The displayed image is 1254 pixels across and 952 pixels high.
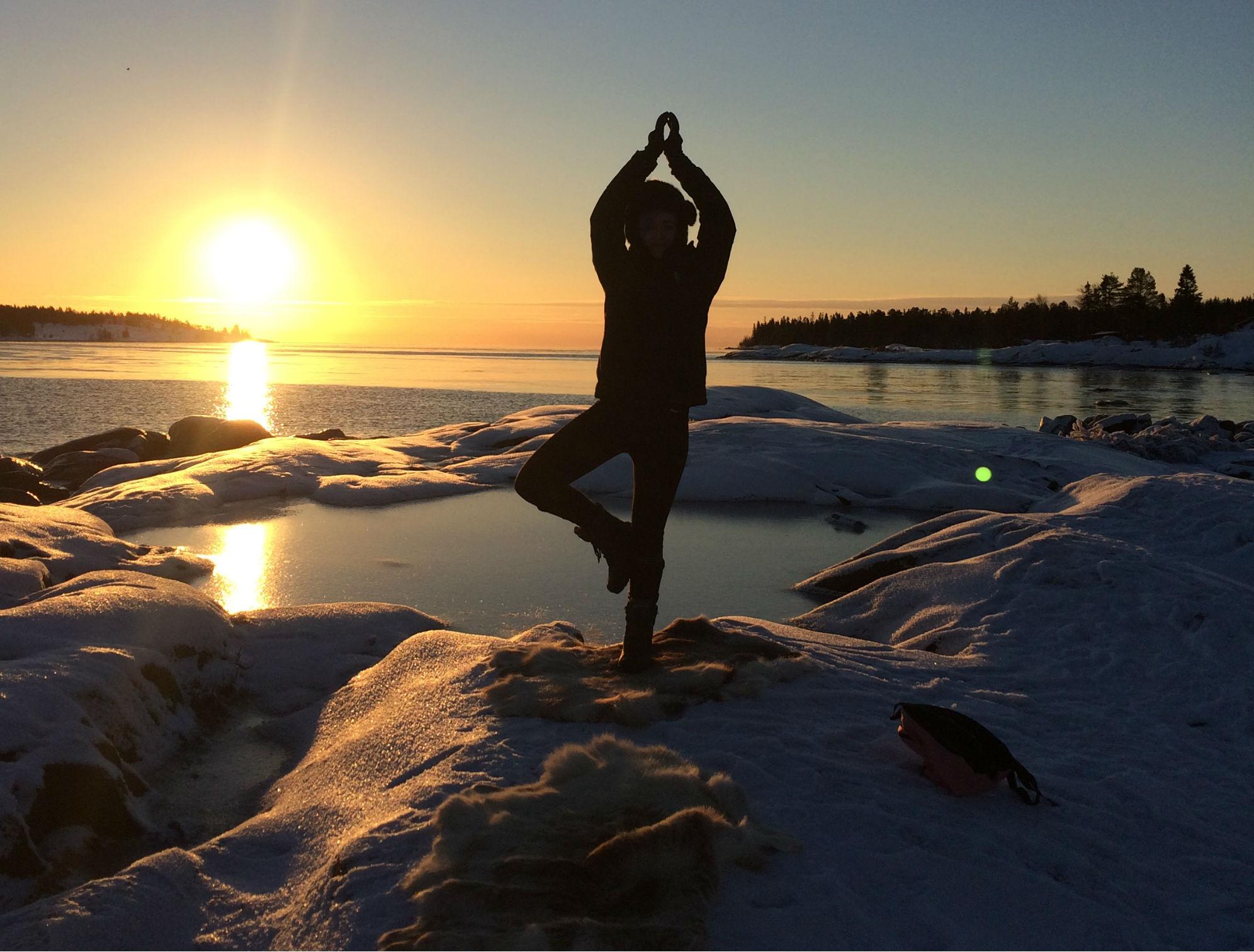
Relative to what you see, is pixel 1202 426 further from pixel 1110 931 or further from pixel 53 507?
pixel 53 507

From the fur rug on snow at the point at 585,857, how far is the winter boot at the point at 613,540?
1111 millimetres

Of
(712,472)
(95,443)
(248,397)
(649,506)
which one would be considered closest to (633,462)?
(649,506)

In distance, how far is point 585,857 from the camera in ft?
7.97

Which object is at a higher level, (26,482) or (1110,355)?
(1110,355)

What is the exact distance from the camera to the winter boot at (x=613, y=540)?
12.7ft

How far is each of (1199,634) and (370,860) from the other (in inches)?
194

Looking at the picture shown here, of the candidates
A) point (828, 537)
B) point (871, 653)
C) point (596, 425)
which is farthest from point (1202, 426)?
point (596, 425)

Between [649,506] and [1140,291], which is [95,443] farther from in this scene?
[1140,291]

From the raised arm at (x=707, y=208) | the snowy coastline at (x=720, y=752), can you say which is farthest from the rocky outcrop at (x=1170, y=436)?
the raised arm at (x=707, y=208)

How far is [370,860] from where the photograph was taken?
2.47 m

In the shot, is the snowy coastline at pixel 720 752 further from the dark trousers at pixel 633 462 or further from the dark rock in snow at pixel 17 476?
the dark rock in snow at pixel 17 476

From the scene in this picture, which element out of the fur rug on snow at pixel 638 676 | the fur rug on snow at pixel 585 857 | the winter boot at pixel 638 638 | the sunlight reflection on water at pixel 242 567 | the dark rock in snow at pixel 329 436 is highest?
the dark rock in snow at pixel 329 436

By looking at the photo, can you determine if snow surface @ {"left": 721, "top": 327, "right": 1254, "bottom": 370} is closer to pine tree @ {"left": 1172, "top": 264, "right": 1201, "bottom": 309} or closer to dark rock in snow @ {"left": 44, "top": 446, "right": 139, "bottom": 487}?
pine tree @ {"left": 1172, "top": 264, "right": 1201, "bottom": 309}

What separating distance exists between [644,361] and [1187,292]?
107 metres
